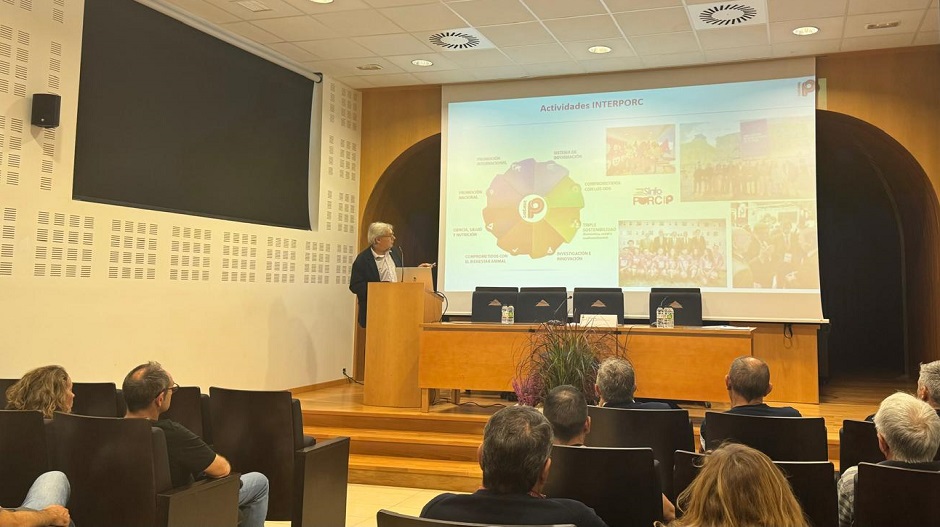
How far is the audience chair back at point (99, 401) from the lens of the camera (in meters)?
3.79

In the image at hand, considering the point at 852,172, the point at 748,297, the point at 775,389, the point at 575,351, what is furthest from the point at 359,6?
the point at 852,172

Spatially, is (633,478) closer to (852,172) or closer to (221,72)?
(221,72)

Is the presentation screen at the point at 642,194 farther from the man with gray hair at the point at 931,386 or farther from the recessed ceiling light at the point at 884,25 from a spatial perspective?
the man with gray hair at the point at 931,386

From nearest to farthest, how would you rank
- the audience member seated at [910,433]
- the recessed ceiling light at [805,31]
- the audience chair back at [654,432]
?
1. the audience member seated at [910,433]
2. the audience chair back at [654,432]
3. the recessed ceiling light at [805,31]

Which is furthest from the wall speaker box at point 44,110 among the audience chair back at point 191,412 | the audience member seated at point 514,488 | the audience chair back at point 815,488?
the audience chair back at point 815,488

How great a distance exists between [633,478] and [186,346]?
16.1 feet

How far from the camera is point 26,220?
5.16m

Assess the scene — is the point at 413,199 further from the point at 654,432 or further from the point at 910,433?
the point at 910,433

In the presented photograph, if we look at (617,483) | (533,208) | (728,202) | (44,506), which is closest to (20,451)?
(44,506)

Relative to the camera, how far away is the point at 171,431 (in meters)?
2.94

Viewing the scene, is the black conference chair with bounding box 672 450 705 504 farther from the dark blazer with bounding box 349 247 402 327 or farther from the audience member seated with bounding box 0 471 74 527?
the dark blazer with bounding box 349 247 402 327

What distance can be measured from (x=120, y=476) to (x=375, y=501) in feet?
7.94

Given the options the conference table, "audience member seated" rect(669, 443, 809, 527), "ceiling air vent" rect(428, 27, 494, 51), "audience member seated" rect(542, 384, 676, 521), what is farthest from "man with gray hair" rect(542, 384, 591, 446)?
"ceiling air vent" rect(428, 27, 494, 51)

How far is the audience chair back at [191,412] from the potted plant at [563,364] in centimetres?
202
